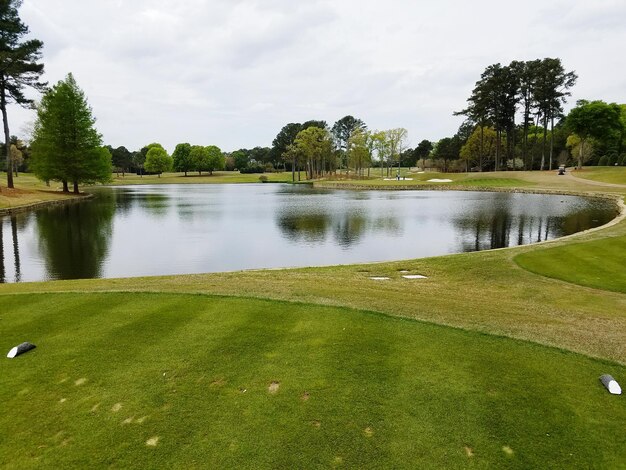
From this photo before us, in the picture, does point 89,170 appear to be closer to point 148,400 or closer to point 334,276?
point 334,276

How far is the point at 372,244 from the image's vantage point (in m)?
23.5

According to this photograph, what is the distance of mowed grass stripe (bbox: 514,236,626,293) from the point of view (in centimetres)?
1301

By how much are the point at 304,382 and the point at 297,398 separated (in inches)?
13.6

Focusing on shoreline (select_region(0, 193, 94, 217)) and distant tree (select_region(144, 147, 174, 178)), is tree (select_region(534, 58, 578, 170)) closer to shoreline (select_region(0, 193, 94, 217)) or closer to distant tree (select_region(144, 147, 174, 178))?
shoreline (select_region(0, 193, 94, 217))

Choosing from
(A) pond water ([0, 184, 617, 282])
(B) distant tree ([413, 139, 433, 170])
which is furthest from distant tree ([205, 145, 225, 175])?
(A) pond water ([0, 184, 617, 282])

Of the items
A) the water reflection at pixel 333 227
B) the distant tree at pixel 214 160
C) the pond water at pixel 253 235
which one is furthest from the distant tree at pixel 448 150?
the water reflection at pixel 333 227

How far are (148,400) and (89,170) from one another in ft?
206

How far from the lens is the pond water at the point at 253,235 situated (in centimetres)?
1936

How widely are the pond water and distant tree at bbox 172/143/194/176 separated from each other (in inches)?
4091

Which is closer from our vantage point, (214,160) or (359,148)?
(359,148)

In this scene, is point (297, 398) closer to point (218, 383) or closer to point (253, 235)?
point (218, 383)

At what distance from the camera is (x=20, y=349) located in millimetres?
6160

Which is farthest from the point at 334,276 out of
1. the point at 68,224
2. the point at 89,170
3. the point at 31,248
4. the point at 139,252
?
the point at 89,170

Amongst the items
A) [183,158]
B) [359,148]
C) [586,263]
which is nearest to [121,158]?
[183,158]
